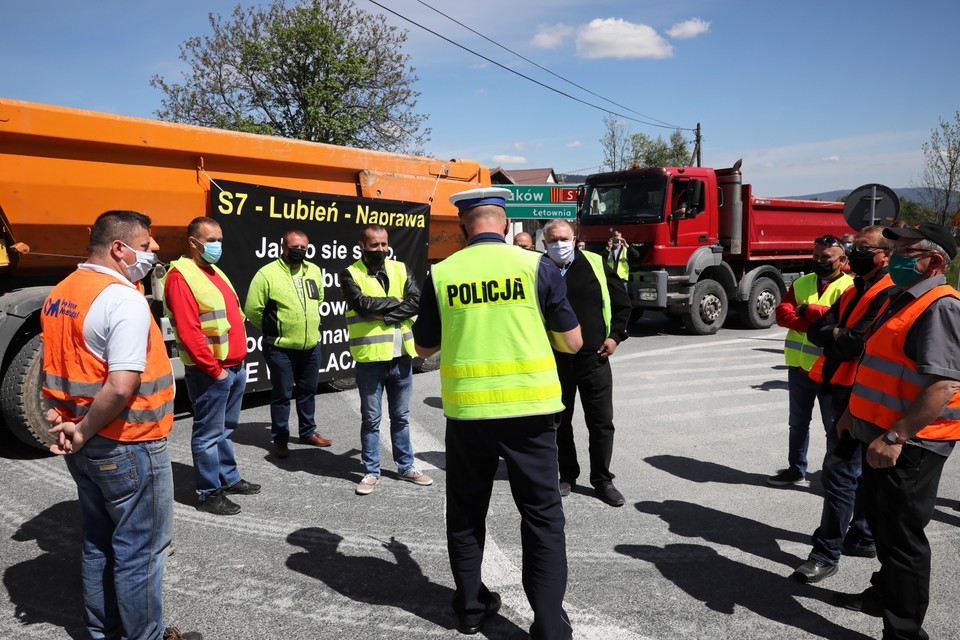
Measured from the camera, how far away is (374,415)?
15.3ft

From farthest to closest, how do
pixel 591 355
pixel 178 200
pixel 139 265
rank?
pixel 178 200 < pixel 591 355 < pixel 139 265

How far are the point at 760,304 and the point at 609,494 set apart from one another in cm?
1023

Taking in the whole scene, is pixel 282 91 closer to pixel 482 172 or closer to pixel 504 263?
pixel 482 172

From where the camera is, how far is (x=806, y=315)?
14.3 feet

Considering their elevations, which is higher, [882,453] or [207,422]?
[882,453]

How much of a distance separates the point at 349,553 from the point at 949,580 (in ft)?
10.3

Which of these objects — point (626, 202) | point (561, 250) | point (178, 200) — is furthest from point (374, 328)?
point (626, 202)

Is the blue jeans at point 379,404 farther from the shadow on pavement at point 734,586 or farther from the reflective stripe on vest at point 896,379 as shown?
the reflective stripe on vest at point 896,379

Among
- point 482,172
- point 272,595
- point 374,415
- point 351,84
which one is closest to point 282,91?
point 351,84

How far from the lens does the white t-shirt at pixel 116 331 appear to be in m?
2.43

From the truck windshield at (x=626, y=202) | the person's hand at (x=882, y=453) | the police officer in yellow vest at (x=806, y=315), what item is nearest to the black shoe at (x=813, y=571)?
the person's hand at (x=882, y=453)

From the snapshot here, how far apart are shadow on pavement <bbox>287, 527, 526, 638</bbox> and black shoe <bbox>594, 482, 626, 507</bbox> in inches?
57.3

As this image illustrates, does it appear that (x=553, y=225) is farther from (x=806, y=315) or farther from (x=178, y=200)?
(x=178, y=200)

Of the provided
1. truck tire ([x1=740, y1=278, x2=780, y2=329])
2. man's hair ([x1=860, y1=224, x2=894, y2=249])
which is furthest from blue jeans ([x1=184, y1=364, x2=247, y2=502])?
truck tire ([x1=740, y1=278, x2=780, y2=329])
